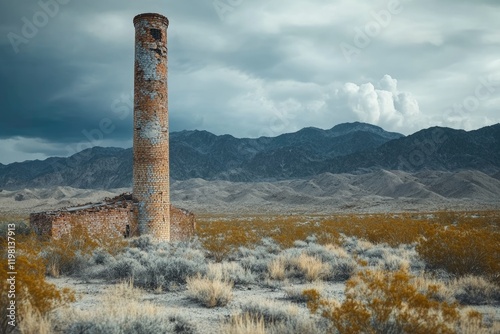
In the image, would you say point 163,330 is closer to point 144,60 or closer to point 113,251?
point 113,251

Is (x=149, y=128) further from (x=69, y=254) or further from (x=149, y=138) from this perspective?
(x=69, y=254)

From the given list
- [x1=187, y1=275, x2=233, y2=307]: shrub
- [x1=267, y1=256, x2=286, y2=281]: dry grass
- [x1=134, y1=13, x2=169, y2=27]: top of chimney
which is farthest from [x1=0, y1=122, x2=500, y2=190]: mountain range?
[x1=187, y1=275, x2=233, y2=307]: shrub

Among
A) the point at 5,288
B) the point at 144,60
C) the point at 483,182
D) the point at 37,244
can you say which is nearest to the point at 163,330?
the point at 5,288

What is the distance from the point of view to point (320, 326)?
5375 millimetres

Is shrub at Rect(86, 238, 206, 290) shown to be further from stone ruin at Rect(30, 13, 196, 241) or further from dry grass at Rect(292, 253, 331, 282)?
stone ruin at Rect(30, 13, 196, 241)

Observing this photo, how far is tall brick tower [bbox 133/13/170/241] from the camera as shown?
51.6 feet

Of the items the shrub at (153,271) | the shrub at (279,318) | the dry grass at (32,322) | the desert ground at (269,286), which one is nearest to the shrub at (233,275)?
the desert ground at (269,286)

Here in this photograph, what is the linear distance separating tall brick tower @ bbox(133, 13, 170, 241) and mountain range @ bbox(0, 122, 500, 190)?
104 m

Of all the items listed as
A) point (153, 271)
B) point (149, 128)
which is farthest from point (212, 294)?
point (149, 128)

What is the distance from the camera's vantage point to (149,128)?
620 inches

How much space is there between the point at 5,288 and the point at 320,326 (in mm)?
4399

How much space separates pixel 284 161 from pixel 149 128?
14590 centimetres

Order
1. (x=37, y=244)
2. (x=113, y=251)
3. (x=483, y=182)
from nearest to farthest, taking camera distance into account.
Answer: (x=37, y=244)
(x=113, y=251)
(x=483, y=182)

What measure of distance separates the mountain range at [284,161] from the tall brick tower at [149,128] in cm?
10427
